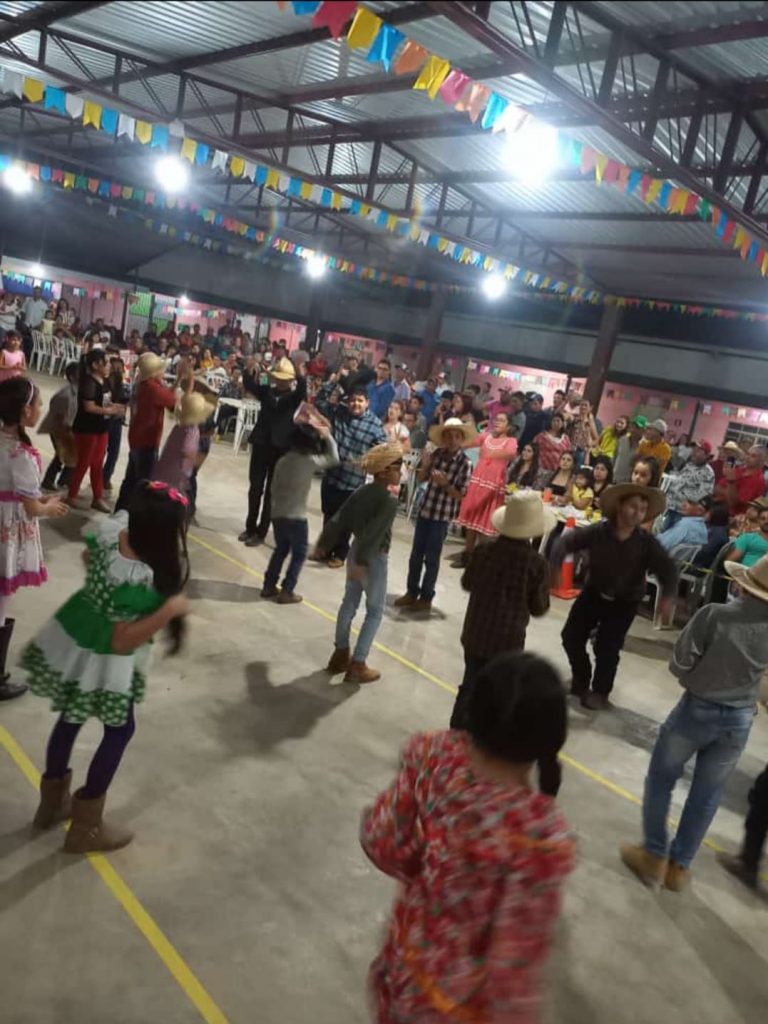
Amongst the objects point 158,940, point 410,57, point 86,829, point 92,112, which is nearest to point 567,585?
point 410,57

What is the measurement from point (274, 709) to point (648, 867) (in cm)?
183

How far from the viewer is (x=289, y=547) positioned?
210 inches

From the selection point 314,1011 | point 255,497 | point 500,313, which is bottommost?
point 314,1011

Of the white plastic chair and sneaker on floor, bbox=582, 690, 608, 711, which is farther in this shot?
the white plastic chair

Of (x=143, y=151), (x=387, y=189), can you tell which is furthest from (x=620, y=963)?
(x=143, y=151)

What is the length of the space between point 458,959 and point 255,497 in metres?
5.58

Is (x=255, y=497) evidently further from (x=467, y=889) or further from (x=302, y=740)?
(x=467, y=889)

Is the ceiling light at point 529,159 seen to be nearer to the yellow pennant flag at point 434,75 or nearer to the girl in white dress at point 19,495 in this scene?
the yellow pennant flag at point 434,75

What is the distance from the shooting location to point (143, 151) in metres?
13.8

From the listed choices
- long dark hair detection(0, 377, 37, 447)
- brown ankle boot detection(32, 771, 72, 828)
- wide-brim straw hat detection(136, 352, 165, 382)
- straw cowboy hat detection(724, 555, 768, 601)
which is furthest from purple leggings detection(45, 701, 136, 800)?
wide-brim straw hat detection(136, 352, 165, 382)

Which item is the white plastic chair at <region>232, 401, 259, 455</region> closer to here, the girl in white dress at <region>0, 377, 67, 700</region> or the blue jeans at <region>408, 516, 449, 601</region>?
the blue jeans at <region>408, 516, 449, 601</region>

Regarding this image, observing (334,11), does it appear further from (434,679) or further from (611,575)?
(434,679)

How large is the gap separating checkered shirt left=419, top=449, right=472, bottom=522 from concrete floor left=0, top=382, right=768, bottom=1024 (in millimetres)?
1414

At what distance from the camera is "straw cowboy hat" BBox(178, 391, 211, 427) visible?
5160 millimetres
